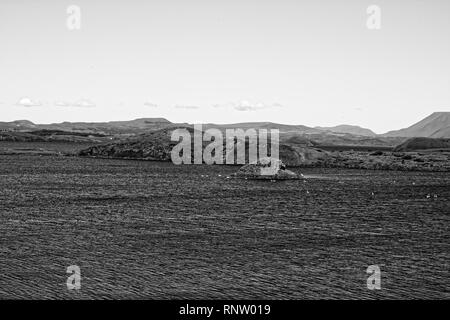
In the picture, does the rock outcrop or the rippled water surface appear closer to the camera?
the rippled water surface

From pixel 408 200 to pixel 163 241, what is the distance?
43.0m

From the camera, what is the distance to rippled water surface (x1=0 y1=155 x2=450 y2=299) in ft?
88.7

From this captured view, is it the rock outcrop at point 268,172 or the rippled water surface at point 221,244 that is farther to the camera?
the rock outcrop at point 268,172

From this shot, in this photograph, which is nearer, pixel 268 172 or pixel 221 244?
pixel 221 244

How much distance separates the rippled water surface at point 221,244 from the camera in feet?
88.7

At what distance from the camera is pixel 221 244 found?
1481 inches

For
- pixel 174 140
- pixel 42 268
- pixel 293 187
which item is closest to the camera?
pixel 42 268
